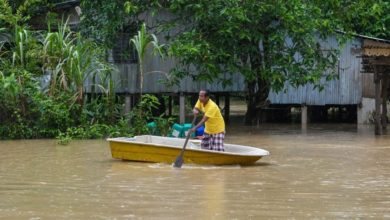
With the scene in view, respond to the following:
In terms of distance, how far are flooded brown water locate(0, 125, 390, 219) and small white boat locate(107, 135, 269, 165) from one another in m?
0.17

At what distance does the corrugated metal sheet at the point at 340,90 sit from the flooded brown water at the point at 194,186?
7.45 metres

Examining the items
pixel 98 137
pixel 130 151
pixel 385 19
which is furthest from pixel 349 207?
pixel 385 19

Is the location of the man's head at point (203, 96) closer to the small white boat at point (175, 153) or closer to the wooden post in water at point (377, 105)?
the small white boat at point (175, 153)

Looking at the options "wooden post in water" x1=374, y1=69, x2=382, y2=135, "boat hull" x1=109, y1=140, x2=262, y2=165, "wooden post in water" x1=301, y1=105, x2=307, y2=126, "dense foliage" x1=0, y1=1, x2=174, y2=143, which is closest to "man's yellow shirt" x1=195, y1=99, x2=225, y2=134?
"boat hull" x1=109, y1=140, x2=262, y2=165

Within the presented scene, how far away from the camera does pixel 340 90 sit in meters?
20.9

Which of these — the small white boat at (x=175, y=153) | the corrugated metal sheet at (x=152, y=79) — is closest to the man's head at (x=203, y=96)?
the small white boat at (x=175, y=153)

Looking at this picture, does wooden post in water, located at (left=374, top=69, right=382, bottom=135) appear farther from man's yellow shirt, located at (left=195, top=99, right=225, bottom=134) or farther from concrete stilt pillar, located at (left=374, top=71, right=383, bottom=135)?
man's yellow shirt, located at (left=195, top=99, right=225, bottom=134)

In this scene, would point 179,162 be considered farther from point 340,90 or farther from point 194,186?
point 340,90

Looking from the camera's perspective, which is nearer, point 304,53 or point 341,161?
point 341,161

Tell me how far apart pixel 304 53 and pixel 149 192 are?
34.7 ft

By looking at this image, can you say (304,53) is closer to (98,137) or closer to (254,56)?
(254,56)

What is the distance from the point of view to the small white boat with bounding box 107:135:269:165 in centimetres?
1012

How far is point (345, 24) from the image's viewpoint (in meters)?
17.9

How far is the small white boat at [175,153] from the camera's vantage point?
1012cm
